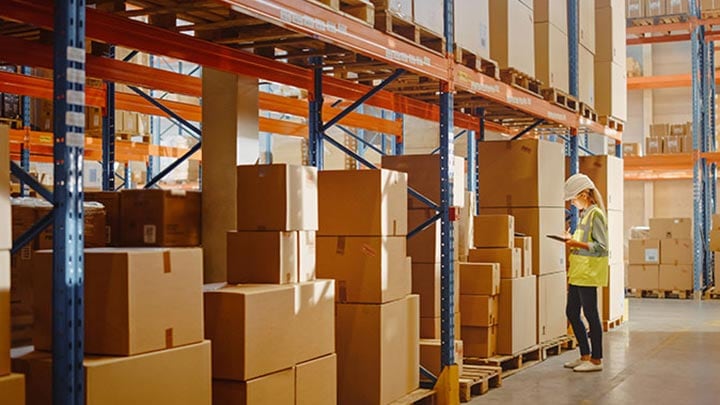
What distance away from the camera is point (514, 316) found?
26.6 feet

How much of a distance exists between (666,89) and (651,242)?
505 centimetres

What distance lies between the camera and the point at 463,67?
697 centimetres

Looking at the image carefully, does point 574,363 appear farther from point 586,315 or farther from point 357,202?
point 357,202

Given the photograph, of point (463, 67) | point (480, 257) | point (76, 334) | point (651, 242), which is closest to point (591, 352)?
point (480, 257)

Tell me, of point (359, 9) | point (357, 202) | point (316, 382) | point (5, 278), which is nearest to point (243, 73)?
point (359, 9)

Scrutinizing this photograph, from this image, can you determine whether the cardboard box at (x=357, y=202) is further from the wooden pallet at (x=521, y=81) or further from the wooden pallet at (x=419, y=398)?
the wooden pallet at (x=521, y=81)

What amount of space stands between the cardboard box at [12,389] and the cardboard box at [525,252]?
19.3 ft

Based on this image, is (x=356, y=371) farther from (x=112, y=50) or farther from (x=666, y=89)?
(x=666, y=89)

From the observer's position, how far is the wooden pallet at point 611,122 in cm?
1136

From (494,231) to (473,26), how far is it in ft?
6.63

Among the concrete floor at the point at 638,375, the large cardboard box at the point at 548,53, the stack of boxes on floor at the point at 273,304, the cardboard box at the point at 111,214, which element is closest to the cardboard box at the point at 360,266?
the stack of boxes on floor at the point at 273,304

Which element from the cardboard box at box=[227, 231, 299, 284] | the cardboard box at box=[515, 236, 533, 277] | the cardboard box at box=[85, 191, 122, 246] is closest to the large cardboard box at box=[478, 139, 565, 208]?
the cardboard box at box=[515, 236, 533, 277]

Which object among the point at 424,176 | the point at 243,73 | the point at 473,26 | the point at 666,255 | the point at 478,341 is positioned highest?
the point at 473,26

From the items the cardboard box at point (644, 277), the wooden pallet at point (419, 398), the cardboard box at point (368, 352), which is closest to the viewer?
the cardboard box at point (368, 352)
